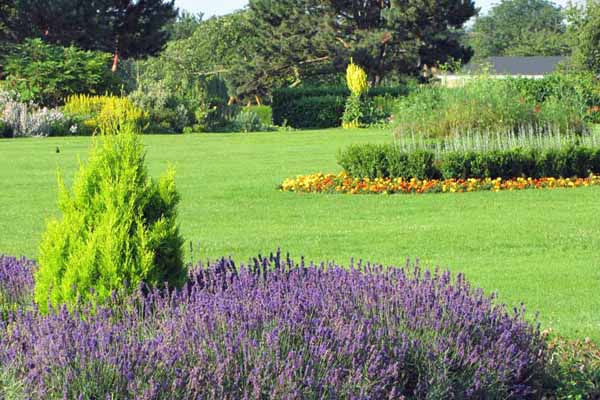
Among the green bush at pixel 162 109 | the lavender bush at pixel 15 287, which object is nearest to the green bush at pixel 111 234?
the lavender bush at pixel 15 287

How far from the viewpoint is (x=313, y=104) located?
123 feet

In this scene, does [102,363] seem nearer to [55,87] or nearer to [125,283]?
[125,283]

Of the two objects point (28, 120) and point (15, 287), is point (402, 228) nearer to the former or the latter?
point (15, 287)

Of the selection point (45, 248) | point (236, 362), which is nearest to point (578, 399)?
point (236, 362)

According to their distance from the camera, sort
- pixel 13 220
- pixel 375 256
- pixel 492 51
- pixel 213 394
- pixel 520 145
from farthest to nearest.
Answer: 1. pixel 492 51
2. pixel 520 145
3. pixel 13 220
4. pixel 375 256
5. pixel 213 394

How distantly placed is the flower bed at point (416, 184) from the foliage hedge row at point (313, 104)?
22083mm

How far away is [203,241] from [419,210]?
11.6 ft

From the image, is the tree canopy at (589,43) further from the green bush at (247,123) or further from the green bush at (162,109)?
the green bush at (162,109)

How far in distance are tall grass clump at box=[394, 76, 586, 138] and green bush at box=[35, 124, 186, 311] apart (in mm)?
13533

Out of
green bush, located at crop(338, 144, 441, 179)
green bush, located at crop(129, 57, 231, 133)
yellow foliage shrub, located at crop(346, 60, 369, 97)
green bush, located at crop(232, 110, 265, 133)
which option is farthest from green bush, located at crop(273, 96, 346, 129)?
green bush, located at crop(338, 144, 441, 179)

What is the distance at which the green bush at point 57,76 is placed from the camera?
3362cm

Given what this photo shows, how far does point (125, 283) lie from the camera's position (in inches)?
192

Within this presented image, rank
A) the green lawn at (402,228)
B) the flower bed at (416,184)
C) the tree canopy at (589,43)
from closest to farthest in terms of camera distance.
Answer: the green lawn at (402,228)
the flower bed at (416,184)
the tree canopy at (589,43)

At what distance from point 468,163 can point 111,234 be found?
36.2ft
